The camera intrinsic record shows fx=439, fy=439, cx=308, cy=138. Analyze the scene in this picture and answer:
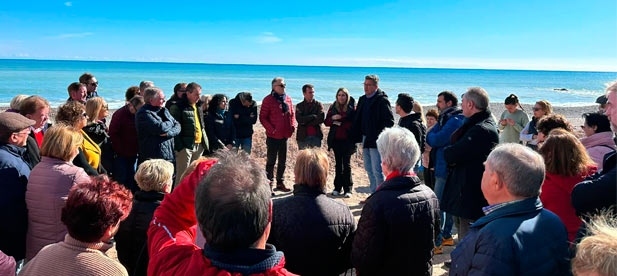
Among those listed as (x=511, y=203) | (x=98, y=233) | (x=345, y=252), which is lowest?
(x=345, y=252)

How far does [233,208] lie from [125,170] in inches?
195

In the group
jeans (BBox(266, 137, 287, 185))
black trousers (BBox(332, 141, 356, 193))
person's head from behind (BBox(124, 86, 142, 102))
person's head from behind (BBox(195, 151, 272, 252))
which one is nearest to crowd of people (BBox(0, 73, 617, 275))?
person's head from behind (BBox(195, 151, 272, 252))

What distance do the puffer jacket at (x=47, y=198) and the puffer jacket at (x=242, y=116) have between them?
4.46m

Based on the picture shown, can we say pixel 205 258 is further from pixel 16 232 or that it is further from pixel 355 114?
pixel 355 114

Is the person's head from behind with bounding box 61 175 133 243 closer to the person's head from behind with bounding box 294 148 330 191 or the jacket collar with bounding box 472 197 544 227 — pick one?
the person's head from behind with bounding box 294 148 330 191

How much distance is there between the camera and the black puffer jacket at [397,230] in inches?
102

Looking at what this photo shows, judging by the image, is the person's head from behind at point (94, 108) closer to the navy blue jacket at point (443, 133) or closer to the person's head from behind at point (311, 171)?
the person's head from behind at point (311, 171)

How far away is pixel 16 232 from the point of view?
2.90 m

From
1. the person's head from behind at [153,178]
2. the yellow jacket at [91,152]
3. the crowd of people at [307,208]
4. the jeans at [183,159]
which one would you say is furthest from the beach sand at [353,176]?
the person's head from behind at [153,178]

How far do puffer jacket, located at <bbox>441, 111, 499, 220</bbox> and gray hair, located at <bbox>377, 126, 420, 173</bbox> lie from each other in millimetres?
1243

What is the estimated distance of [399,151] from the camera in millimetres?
2859

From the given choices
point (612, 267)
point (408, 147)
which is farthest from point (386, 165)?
point (612, 267)

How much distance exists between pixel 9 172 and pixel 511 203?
3030 millimetres

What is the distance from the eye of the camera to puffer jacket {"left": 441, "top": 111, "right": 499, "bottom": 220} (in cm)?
395
